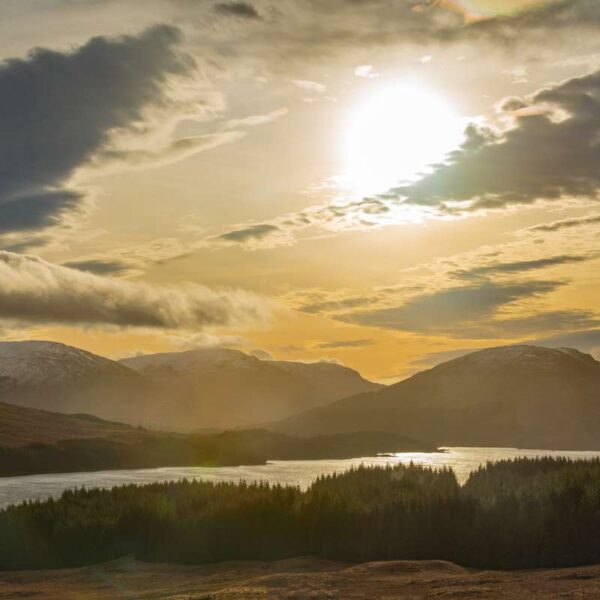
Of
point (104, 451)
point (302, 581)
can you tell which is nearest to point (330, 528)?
point (302, 581)

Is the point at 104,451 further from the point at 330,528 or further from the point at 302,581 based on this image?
the point at 302,581

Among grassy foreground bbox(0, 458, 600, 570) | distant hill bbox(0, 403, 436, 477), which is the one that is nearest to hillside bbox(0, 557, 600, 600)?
grassy foreground bbox(0, 458, 600, 570)

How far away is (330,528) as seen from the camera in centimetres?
3691

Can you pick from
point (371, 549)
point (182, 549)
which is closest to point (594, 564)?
point (371, 549)

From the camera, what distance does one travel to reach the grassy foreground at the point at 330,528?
34.2 meters

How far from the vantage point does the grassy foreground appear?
34250 mm

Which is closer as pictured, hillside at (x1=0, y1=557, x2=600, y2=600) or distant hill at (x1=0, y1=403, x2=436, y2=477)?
hillside at (x1=0, y1=557, x2=600, y2=600)

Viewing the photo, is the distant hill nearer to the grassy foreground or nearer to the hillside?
the grassy foreground

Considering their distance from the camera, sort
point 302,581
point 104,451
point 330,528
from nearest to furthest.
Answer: point 302,581 < point 330,528 < point 104,451

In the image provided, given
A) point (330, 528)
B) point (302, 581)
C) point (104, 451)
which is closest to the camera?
point (302, 581)

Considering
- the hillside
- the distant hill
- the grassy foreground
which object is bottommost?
the hillside

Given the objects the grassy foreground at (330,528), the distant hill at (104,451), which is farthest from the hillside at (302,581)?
the distant hill at (104,451)

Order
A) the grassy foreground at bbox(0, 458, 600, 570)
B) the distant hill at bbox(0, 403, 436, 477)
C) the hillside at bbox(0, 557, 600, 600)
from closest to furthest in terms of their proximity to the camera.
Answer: the hillside at bbox(0, 557, 600, 600) < the grassy foreground at bbox(0, 458, 600, 570) < the distant hill at bbox(0, 403, 436, 477)

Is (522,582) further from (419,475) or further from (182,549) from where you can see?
(419,475)
